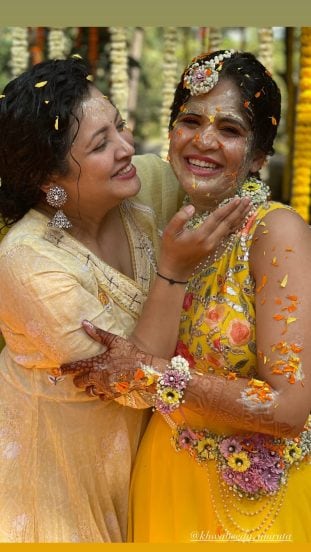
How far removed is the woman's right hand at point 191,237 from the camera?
2.23 metres

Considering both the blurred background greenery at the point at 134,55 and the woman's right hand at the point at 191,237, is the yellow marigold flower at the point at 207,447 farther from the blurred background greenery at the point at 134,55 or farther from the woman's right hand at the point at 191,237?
the blurred background greenery at the point at 134,55

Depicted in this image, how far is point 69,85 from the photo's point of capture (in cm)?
241

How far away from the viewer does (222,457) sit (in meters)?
2.36

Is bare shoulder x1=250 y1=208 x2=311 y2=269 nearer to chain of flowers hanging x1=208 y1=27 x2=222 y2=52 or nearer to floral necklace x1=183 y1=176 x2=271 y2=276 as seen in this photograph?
floral necklace x1=183 y1=176 x2=271 y2=276

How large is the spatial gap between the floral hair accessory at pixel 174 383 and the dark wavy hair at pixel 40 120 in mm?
663

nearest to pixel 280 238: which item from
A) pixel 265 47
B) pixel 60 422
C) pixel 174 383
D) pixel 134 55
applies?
pixel 174 383

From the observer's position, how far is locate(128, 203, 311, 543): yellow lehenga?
230cm

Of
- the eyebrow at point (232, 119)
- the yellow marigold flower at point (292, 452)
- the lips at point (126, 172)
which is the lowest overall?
the yellow marigold flower at point (292, 452)

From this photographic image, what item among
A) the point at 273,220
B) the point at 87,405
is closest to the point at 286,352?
the point at 273,220

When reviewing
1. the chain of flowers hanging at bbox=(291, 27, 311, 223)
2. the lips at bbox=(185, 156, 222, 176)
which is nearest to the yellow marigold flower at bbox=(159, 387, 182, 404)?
the lips at bbox=(185, 156, 222, 176)

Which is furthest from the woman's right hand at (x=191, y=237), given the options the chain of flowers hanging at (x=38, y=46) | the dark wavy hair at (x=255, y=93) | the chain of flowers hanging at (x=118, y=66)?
the chain of flowers hanging at (x=38, y=46)

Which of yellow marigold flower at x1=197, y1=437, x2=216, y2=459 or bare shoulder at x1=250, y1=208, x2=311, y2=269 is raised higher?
bare shoulder at x1=250, y1=208, x2=311, y2=269

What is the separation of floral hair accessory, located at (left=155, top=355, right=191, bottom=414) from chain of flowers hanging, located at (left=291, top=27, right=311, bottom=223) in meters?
2.44

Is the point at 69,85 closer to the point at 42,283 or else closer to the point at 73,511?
the point at 42,283
